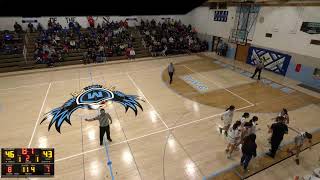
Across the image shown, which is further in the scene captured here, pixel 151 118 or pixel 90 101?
pixel 90 101

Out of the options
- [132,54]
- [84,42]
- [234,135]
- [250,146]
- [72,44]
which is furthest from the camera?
[84,42]

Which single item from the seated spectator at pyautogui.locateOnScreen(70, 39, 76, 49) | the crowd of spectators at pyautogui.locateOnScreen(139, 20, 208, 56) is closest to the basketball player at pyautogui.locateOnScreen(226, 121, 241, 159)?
the crowd of spectators at pyautogui.locateOnScreen(139, 20, 208, 56)

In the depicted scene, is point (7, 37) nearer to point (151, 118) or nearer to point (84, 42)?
point (84, 42)

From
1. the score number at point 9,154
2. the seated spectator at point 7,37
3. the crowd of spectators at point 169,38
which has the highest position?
the crowd of spectators at point 169,38

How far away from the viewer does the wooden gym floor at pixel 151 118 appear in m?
6.59

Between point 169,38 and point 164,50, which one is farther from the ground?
point 169,38

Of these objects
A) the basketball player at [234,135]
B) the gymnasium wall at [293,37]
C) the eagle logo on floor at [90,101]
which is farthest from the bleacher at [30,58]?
the basketball player at [234,135]

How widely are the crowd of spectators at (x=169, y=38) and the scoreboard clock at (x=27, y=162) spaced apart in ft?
53.1

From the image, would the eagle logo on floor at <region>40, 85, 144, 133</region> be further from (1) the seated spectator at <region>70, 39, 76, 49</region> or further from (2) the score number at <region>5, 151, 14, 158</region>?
(1) the seated spectator at <region>70, 39, 76, 49</region>

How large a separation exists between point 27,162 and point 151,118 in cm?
530

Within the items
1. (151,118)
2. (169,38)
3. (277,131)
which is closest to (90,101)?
(151,118)

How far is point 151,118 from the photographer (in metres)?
9.12

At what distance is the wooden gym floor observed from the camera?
260 inches

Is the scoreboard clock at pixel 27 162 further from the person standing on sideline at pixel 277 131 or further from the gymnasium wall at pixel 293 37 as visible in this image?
the gymnasium wall at pixel 293 37
